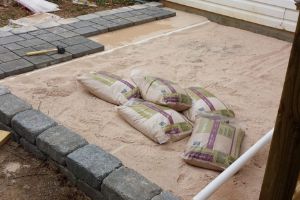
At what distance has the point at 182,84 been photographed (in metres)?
3.87

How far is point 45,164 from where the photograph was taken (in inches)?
109

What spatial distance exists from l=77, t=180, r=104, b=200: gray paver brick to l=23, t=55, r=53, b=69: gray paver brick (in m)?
1.92

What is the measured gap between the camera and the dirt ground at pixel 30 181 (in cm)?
247

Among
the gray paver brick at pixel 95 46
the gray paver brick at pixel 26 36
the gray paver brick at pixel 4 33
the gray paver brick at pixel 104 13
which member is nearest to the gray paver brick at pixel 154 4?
the gray paver brick at pixel 104 13

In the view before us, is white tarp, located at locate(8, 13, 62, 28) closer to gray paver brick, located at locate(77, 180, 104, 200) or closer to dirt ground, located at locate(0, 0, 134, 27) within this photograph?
dirt ground, located at locate(0, 0, 134, 27)

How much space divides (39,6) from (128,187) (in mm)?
4666

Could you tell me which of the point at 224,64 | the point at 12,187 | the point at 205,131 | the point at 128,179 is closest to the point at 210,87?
the point at 224,64

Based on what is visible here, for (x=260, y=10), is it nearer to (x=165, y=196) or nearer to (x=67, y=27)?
(x=67, y=27)

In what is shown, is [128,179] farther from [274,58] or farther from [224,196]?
[274,58]

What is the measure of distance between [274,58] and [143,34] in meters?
1.84

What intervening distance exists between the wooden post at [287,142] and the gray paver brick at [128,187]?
1008 mm

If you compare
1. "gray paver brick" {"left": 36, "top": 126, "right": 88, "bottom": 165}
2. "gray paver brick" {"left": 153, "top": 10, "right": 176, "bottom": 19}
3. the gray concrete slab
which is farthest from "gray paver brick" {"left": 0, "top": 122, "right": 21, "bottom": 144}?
"gray paver brick" {"left": 153, "top": 10, "right": 176, "bottom": 19}

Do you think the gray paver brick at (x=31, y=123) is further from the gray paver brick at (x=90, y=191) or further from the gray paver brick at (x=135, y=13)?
the gray paver brick at (x=135, y=13)

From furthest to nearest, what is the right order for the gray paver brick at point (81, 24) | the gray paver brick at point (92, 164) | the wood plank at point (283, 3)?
the gray paver brick at point (81, 24) → the wood plank at point (283, 3) → the gray paver brick at point (92, 164)
